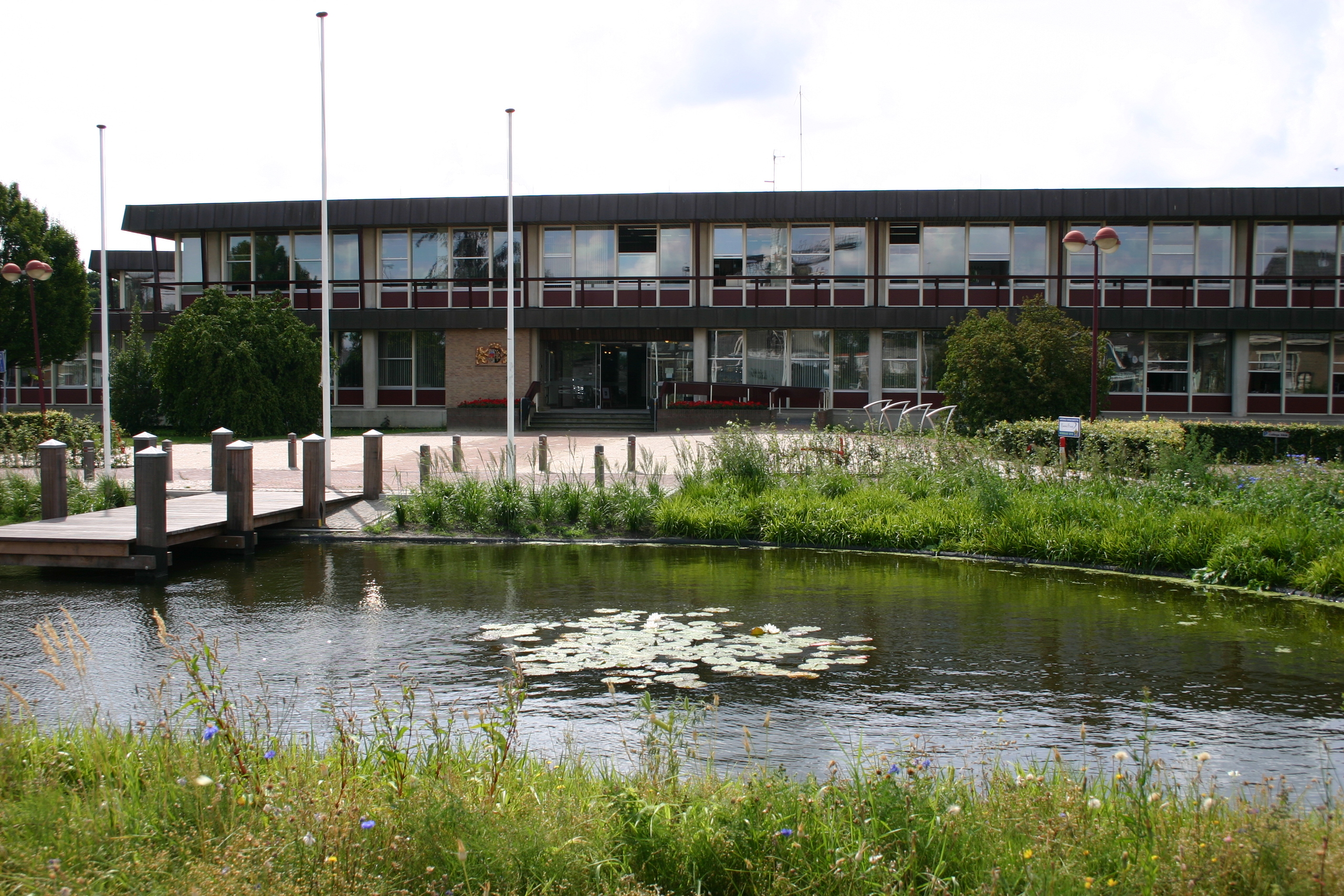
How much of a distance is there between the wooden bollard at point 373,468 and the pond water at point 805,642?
3.07 meters

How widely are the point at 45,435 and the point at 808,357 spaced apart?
21269mm

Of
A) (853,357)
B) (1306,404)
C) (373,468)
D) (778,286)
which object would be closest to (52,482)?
(373,468)

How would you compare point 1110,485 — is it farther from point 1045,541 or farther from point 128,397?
point 128,397

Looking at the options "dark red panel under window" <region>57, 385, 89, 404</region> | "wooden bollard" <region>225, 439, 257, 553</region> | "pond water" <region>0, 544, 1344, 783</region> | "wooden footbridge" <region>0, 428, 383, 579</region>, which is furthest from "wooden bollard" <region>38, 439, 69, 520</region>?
"dark red panel under window" <region>57, 385, 89, 404</region>

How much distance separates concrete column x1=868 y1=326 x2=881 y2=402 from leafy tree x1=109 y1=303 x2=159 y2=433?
21439 millimetres

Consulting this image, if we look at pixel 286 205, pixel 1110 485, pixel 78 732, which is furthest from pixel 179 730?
pixel 286 205

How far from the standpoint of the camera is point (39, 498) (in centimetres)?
1491

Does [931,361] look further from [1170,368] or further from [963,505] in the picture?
[963,505]

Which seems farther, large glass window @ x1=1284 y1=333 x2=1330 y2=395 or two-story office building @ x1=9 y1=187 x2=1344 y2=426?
large glass window @ x1=1284 y1=333 x2=1330 y2=395

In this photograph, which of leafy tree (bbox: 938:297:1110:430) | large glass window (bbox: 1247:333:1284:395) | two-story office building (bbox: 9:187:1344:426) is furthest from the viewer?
large glass window (bbox: 1247:333:1284:395)

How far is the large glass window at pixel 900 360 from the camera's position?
33875 millimetres

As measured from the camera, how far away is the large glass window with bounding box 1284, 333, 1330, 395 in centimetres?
3294

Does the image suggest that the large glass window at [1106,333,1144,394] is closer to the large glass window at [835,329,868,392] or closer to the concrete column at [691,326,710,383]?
the large glass window at [835,329,868,392]

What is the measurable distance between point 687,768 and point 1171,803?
2211mm
